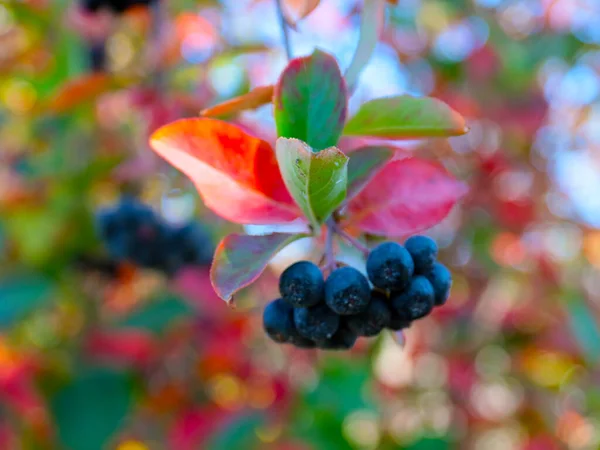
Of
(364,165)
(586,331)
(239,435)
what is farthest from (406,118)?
(586,331)

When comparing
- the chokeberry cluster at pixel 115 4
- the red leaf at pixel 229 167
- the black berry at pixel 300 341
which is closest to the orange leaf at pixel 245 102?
the red leaf at pixel 229 167

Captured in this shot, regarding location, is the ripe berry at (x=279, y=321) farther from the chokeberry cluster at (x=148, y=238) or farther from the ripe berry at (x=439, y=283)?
the chokeberry cluster at (x=148, y=238)

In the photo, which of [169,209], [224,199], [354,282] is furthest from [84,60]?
[354,282]

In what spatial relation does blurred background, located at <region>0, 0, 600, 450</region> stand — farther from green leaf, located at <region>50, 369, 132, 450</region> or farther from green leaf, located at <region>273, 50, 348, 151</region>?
green leaf, located at <region>273, 50, 348, 151</region>

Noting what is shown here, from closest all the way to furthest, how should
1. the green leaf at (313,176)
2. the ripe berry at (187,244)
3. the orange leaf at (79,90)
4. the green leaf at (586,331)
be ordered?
the green leaf at (313,176), the orange leaf at (79,90), the ripe berry at (187,244), the green leaf at (586,331)

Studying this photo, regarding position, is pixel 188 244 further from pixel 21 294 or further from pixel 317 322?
pixel 317 322

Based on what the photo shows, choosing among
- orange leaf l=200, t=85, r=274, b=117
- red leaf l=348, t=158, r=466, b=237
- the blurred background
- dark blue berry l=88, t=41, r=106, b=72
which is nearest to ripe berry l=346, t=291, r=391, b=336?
red leaf l=348, t=158, r=466, b=237

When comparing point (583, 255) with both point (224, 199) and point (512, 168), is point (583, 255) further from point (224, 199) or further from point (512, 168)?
point (224, 199)
